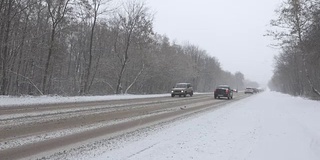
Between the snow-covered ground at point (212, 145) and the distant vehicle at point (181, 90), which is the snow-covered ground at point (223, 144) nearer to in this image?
the snow-covered ground at point (212, 145)

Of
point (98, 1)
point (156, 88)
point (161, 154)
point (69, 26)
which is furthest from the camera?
point (156, 88)

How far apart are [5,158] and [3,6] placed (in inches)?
889

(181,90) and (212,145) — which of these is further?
(181,90)

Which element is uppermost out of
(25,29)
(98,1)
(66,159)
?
(98,1)

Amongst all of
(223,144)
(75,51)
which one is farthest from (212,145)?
(75,51)

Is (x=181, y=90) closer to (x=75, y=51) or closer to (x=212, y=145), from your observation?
(x=75, y=51)

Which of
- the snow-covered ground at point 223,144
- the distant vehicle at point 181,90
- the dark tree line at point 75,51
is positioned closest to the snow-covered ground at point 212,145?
the snow-covered ground at point 223,144

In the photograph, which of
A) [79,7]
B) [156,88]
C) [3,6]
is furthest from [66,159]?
[156,88]

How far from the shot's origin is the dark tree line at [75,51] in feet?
96.0

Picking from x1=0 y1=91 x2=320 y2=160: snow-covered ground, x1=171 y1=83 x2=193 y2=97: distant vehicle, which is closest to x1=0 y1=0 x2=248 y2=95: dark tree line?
x1=171 y1=83 x2=193 y2=97: distant vehicle

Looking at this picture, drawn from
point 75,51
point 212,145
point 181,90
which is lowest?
point 212,145

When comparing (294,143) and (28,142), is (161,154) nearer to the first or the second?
(28,142)

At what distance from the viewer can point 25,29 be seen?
30312 millimetres

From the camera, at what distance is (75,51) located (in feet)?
185
